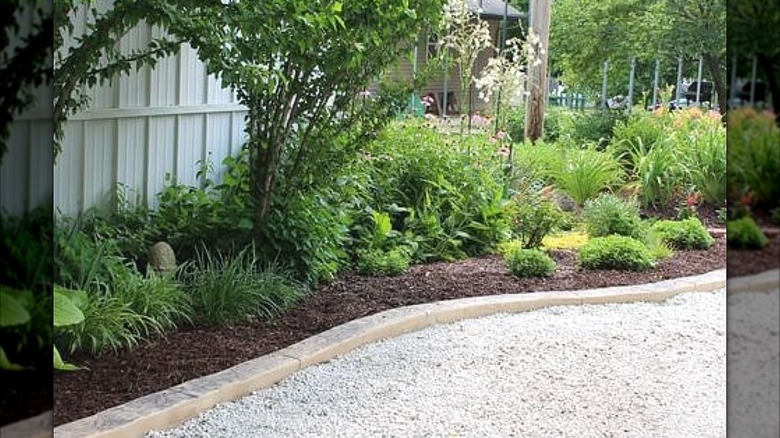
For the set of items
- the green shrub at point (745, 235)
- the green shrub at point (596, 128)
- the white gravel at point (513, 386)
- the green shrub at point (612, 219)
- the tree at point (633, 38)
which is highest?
the tree at point (633, 38)

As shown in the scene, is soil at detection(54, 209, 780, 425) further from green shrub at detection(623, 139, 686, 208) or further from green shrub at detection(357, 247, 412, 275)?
green shrub at detection(623, 139, 686, 208)

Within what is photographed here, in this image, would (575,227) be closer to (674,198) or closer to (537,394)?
(674,198)

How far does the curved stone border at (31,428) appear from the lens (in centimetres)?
149

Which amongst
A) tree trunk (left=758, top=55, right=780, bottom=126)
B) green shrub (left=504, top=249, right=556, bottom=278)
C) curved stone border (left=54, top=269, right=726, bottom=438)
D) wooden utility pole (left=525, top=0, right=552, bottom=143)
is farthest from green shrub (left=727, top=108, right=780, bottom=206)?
wooden utility pole (left=525, top=0, right=552, bottom=143)

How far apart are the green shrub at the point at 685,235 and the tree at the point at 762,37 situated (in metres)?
5.54

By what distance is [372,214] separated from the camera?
20.1 ft

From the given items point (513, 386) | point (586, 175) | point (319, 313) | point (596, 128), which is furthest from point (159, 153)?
point (596, 128)

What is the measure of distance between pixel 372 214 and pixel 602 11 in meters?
7.46

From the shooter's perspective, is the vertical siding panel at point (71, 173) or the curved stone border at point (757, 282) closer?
the curved stone border at point (757, 282)

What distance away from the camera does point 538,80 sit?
10.9 m

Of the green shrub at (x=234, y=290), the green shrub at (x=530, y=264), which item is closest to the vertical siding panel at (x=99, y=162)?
the green shrub at (x=234, y=290)

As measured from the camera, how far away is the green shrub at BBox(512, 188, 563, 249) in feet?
22.1

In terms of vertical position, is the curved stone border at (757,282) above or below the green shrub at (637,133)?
below

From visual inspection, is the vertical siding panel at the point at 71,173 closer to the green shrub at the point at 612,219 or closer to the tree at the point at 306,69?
the tree at the point at 306,69
